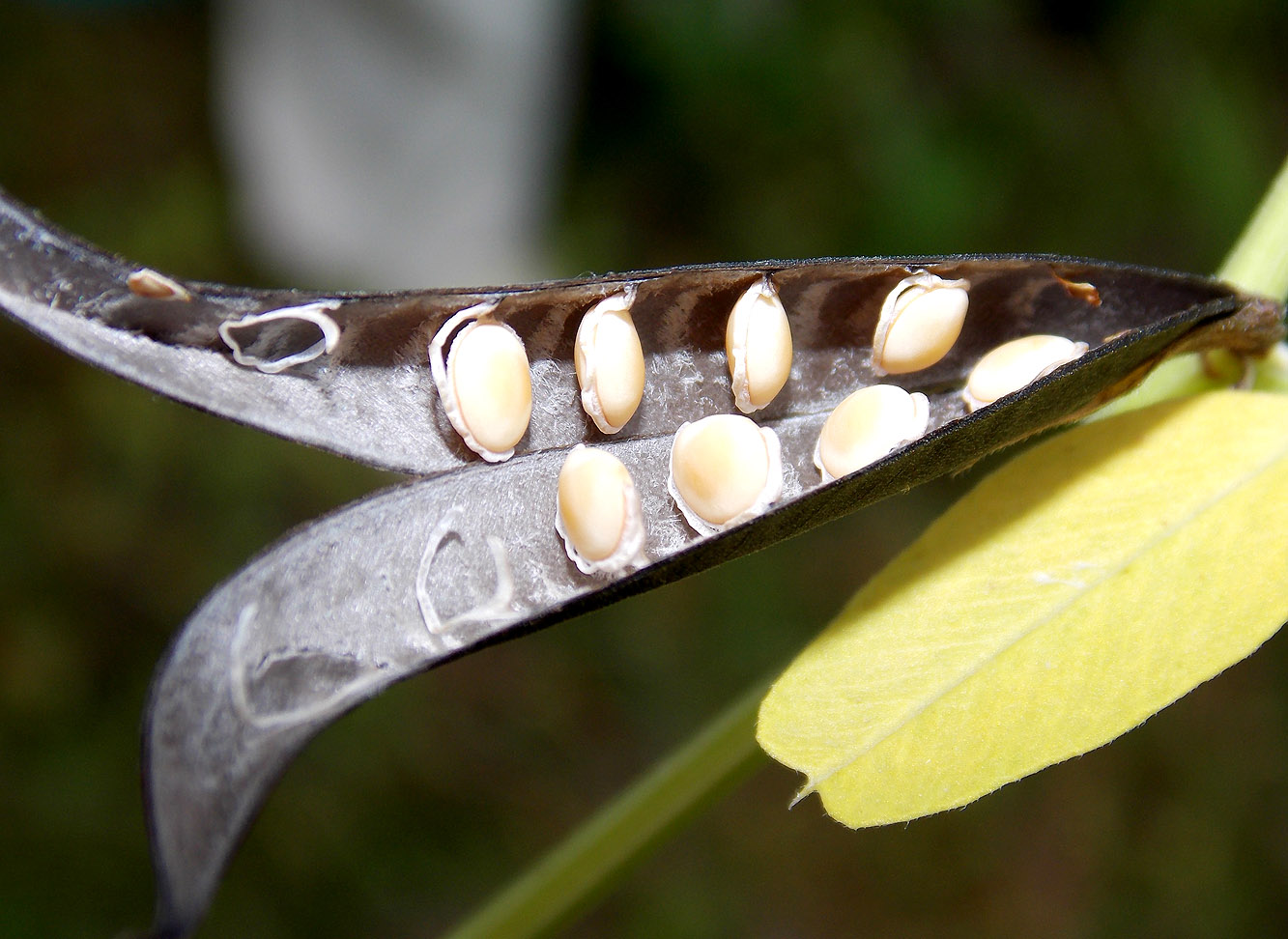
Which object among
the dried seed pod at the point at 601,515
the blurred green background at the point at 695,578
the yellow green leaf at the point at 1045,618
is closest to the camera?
the yellow green leaf at the point at 1045,618

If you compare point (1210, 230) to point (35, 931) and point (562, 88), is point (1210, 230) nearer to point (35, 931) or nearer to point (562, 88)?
point (562, 88)

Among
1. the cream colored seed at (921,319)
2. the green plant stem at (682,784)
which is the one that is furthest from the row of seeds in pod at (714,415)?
the green plant stem at (682,784)

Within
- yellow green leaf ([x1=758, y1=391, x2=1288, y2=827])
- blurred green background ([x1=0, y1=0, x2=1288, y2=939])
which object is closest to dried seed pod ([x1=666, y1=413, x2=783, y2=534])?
yellow green leaf ([x1=758, y1=391, x2=1288, y2=827])

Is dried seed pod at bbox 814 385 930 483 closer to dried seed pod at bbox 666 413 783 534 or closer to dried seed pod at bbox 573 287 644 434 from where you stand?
dried seed pod at bbox 666 413 783 534

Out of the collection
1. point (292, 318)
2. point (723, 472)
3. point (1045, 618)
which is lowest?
point (1045, 618)

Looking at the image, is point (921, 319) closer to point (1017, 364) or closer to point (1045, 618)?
point (1017, 364)

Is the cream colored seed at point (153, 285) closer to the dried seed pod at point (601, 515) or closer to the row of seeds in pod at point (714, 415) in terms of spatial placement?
the row of seeds in pod at point (714, 415)

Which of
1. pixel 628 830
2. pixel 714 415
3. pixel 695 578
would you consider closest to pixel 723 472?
pixel 714 415
